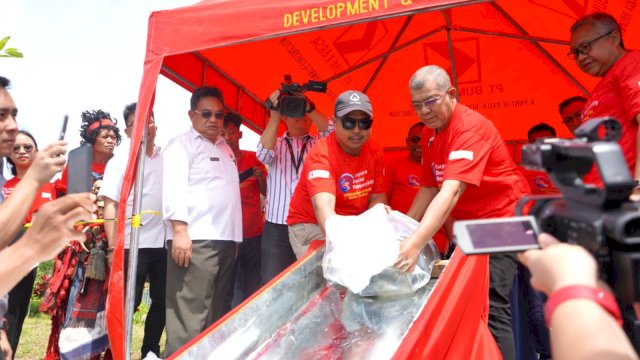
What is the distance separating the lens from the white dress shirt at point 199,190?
316 cm

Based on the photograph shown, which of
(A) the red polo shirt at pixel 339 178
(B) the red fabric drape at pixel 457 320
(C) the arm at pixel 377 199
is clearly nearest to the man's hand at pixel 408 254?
(B) the red fabric drape at pixel 457 320

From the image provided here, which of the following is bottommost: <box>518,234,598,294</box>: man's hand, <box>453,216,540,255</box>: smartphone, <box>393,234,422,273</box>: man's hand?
<box>393,234,422,273</box>: man's hand

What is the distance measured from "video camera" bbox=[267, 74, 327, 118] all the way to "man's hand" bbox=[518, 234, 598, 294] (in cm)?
275

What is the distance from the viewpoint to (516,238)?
84cm

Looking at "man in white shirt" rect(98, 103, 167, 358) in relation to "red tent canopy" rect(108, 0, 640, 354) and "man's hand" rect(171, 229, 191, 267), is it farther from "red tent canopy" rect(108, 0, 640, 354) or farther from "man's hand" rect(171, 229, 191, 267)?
"red tent canopy" rect(108, 0, 640, 354)

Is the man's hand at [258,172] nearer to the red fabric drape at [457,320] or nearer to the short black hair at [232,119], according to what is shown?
the short black hair at [232,119]

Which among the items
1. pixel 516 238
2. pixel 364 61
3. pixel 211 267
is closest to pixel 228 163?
pixel 211 267

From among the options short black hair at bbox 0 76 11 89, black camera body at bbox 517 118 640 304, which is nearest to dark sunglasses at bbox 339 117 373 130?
short black hair at bbox 0 76 11 89

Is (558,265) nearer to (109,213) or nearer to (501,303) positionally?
(501,303)

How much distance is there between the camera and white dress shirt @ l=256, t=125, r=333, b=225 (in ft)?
11.9

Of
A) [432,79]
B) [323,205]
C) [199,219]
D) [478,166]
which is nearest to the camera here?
[478,166]

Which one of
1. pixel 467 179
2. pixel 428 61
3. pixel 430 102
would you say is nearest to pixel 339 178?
pixel 430 102

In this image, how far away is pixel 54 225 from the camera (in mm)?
1232

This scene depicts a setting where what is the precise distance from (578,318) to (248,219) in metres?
3.54
